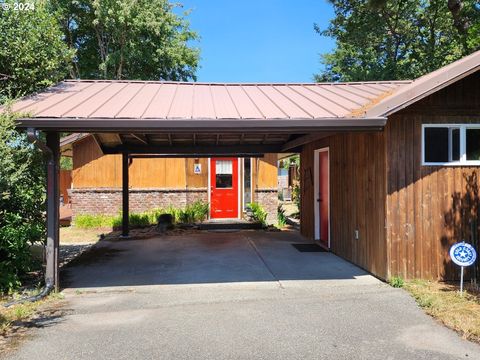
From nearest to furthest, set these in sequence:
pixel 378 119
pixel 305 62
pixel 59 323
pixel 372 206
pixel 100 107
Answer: pixel 59 323 → pixel 378 119 → pixel 100 107 → pixel 372 206 → pixel 305 62

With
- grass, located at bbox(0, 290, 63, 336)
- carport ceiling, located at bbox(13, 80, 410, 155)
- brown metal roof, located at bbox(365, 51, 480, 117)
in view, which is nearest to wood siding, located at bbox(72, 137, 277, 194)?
carport ceiling, located at bbox(13, 80, 410, 155)

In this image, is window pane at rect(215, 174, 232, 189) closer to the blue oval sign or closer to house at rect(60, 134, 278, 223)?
house at rect(60, 134, 278, 223)

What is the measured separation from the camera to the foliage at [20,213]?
622cm

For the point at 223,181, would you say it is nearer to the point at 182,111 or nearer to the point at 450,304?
the point at 182,111

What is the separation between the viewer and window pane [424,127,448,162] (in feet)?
21.9

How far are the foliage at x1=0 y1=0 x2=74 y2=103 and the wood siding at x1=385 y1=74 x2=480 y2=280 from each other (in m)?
6.99

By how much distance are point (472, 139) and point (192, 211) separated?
10.2 metres

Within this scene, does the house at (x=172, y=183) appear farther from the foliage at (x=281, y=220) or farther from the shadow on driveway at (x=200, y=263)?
the shadow on driveway at (x=200, y=263)

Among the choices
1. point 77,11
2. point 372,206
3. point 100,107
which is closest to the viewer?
point 100,107

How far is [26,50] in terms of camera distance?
8.16m

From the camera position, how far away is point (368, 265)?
7.32 meters

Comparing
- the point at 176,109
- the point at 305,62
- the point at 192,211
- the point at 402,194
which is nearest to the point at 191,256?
the point at 176,109

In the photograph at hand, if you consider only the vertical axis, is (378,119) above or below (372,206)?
above

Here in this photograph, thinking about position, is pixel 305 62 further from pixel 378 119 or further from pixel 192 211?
pixel 378 119
